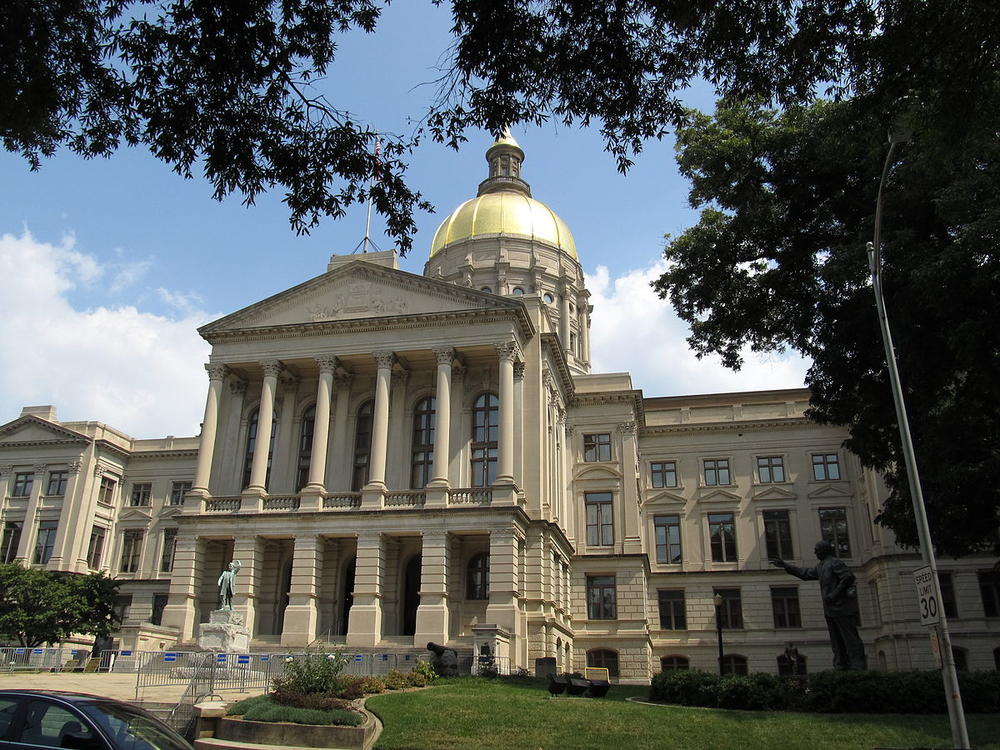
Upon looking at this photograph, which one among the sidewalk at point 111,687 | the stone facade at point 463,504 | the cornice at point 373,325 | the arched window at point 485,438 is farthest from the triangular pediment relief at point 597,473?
the sidewalk at point 111,687

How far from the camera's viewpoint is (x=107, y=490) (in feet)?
190

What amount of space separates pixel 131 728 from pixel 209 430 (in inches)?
1356

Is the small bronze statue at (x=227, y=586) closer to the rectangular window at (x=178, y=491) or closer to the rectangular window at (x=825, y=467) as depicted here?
the rectangular window at (x=178, y=491)

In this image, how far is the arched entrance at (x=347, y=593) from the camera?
39438mm

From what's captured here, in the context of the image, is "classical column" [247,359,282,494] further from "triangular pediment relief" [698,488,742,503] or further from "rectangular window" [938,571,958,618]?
"rectangular window" [938,571,958,618]

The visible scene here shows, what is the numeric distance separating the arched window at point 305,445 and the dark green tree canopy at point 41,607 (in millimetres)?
14833

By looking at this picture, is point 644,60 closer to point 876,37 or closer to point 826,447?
Answer: point 876,37

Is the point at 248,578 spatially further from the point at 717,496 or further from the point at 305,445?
the point at 717,496

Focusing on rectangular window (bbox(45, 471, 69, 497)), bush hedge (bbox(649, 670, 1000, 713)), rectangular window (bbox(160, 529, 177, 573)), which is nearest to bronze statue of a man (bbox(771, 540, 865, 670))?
bush hedge (bbox(649, 670, 1000, 713))

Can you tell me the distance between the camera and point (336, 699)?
60.5ft

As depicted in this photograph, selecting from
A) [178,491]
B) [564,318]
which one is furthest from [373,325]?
[564,318]

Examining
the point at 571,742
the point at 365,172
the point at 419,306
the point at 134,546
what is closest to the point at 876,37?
the point at 365,172

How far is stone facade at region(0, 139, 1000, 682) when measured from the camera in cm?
3750

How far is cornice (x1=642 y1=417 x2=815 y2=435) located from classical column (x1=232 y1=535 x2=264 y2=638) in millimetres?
25536
